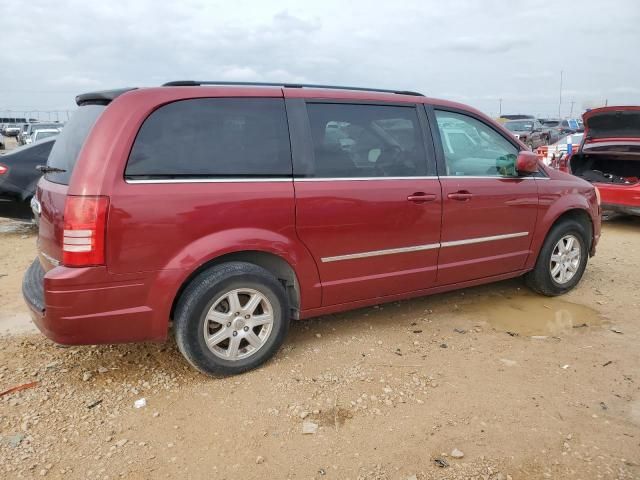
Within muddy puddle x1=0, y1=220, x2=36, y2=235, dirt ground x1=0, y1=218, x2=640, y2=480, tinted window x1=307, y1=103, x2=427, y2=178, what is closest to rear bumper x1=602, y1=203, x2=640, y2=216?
dirt ground x1=0, y1=218, x2=640, y2=480

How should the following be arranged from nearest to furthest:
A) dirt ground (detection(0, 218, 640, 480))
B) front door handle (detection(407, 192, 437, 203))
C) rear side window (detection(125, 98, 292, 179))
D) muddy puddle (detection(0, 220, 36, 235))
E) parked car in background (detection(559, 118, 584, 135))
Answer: dirt ground (detection(0, 218, 640, 480)) < rear side window (detection(125, 98, 292, 179)) < front door handle (detection(407, 192, 437, 203)) < muddy puddle (detection(0, 220, 36, 235)) < parked car in background (detection(559, 118, 584, 135))

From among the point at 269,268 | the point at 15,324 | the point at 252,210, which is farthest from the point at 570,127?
the point at 15,324

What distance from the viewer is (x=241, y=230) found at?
3145mm

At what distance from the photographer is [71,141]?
10.5 ft

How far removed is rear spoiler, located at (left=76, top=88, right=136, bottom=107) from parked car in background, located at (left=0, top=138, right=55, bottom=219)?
169 inches

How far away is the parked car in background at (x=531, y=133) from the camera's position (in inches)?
850

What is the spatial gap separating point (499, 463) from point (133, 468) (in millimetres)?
1749

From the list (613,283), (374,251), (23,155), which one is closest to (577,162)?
(613,283)

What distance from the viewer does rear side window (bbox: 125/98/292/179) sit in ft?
9.68

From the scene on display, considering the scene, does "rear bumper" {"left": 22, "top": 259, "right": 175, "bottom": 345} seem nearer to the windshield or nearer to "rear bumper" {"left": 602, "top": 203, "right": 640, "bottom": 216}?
"rear bumper" {"left": 602, "top": 203, "right": 640, "bottom": 216}

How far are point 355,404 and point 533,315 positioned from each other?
2.16m

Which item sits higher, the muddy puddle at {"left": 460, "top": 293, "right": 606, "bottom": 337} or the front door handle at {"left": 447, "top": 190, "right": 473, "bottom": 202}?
the front door handle at {"left": 447, "top": 190, "right": 473, "bottom": 202}

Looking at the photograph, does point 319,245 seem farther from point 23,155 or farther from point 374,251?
point 23,155

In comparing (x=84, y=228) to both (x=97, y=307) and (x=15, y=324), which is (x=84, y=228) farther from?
(x=15, y=324)
